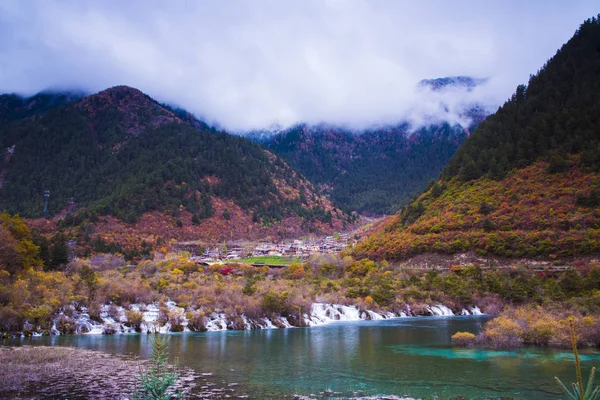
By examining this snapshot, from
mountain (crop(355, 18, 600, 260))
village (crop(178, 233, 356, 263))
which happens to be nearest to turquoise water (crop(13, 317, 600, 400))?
mountain (crop(355, 18, 600, 260))

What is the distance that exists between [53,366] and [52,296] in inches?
941

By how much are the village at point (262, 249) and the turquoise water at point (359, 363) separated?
271 feet

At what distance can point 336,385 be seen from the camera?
95.2ft

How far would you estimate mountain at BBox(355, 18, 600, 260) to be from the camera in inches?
3543

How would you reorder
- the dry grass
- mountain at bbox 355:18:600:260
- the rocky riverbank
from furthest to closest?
mountain at bbox 355:18:600:260 < the rocky riverbank < the dry grass

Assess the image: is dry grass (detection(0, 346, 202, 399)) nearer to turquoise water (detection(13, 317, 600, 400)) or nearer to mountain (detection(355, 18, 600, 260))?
turquoise water (detection(13, 317, 600, 400))

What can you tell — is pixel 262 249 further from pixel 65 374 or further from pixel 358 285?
pixel 65 374

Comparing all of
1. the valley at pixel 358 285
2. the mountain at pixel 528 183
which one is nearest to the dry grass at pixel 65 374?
the valley at pixel 358 285

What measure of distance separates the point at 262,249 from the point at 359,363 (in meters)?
125

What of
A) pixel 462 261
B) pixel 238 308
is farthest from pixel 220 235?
pixel 238 308

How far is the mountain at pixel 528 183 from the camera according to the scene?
90000 mm

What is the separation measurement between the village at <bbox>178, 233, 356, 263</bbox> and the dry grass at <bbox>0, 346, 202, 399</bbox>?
93.2 metres

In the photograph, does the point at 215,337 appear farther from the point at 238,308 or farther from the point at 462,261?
the point at 462,261

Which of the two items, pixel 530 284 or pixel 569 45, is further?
pixel 569 45
